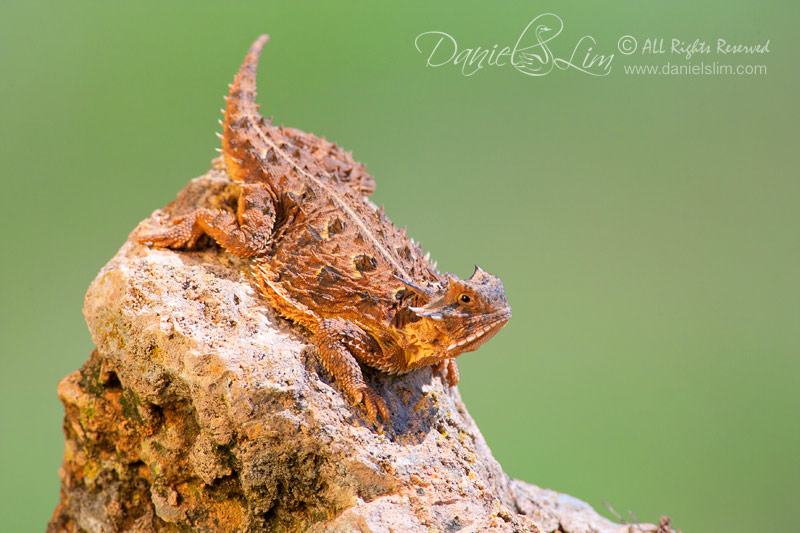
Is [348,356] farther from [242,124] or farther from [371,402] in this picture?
[242,124]

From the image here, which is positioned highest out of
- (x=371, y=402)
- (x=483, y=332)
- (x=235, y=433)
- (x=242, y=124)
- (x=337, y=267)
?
(x=242, y=124)

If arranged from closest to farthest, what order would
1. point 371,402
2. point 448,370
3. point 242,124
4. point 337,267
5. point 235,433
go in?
point 235,433, point 371,402, point 337,267, point 448,370, point 242,124

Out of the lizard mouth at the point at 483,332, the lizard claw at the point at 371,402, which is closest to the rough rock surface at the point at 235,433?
the lizard claw at the point at 371,402

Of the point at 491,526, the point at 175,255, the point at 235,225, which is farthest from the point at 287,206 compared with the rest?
the point at 491,526

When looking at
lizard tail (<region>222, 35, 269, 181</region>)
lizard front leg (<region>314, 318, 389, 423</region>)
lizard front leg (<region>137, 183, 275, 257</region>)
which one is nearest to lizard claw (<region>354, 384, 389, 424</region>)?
lizard front leg (<region>314, 318, 389, 423</region>)

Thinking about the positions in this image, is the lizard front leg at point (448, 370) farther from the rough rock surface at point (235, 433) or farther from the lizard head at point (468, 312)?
the lizard head at point (468, 312)

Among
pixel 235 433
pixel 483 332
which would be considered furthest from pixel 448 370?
pixel 235 433

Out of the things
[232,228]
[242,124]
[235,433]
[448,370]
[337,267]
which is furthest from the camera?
[242,124]
